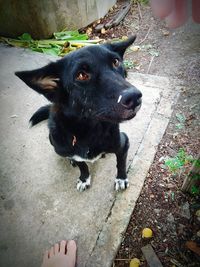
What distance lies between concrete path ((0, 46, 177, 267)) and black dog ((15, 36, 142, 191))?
51 centimetres

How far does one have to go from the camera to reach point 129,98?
5.64ft

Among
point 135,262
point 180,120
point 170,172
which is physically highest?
point 180,120

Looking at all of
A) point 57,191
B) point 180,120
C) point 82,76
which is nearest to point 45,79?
point 82,76

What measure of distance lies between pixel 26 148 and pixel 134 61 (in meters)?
2.64

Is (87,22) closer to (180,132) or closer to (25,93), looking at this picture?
(25,93)

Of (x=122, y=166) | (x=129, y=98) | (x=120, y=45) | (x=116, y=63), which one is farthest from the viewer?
(x=122, y=166)

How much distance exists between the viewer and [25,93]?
3.83 metres

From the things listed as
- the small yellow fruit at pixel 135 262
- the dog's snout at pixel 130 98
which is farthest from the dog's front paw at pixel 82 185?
the dog's snout at pixel 130 98

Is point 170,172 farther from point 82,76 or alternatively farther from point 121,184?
point 82,76

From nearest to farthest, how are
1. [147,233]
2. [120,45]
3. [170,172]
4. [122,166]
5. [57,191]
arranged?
[120,45] < [147,233] < [122,166] < [57,191] < [170,172]

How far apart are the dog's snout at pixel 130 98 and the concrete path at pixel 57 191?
122 centimetres

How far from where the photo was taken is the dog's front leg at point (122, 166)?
2.46m

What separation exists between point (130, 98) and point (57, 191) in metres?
1.50

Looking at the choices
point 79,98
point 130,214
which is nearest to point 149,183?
point 130,214
